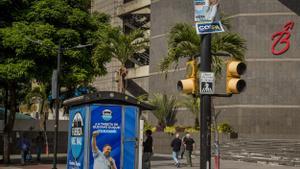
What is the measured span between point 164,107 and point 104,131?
34563 millimetres

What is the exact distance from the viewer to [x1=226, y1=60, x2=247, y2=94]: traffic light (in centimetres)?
1039

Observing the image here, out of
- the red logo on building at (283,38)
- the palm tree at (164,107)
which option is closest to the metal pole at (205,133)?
the red logo on building at (283,38)

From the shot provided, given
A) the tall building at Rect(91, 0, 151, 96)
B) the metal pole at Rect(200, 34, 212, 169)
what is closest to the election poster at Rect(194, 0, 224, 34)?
the metal pole at Rect(200, 34, 212, 169)

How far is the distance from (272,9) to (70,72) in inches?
755

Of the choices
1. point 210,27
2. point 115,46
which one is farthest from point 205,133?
point 115,46

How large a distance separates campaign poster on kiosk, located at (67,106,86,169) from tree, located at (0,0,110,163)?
44.3ft

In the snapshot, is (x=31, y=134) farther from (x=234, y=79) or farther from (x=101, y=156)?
(x=234, y=79)

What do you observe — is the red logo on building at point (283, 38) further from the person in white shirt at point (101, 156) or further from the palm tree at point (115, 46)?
the person in white shirt at point (101, 156)

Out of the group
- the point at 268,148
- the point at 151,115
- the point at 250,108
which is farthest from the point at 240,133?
the point at 151,115

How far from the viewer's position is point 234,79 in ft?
34.3

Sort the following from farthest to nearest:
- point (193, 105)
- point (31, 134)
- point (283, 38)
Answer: point (31, 134), point (193, 105), point (283, 38)

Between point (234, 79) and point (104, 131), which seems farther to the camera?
point (104, 131)

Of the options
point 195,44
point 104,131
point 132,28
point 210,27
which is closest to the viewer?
point 210,27

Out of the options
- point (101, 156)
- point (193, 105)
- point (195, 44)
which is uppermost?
point (195, 44)
